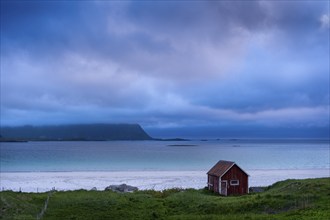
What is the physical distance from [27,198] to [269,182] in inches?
1772

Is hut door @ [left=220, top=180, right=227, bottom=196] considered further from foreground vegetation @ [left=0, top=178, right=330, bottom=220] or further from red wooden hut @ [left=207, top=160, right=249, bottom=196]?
foreground vegetation @ [left=0, top=178, right=330, bottom=220]

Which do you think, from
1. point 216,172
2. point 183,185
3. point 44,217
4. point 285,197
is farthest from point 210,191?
point 44,217

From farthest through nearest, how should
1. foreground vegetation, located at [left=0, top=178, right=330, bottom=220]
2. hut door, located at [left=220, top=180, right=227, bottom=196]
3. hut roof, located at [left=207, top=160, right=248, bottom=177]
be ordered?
hut roof, located at [left=207, top=160, right=248, bottom=177] → hut door, located at [left=220, top=180, right=227, bottom=196] → foreground vegetation, located at [left=0, top=178, right=330, bottom=220]

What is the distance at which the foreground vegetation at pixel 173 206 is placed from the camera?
32.5m

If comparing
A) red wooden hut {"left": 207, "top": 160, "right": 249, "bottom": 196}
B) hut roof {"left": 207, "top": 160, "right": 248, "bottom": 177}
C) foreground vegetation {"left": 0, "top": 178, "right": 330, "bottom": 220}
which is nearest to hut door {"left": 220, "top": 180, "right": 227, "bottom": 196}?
red wooden hut {"left": 207, "top": 160, "right": 249, "bottom": 196}

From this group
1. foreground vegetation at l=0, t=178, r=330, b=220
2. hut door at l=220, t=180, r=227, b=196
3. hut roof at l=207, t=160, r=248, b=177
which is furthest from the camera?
hut roof at l=207, t=160, r=248, b=177

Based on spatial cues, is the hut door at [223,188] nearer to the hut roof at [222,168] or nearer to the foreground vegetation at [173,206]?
the hut roof at [222,168]

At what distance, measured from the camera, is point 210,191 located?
5444 cm

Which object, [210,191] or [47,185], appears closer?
[210,191]

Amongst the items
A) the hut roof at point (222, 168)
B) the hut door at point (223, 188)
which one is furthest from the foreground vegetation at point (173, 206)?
the hut roof at point (222, 168)

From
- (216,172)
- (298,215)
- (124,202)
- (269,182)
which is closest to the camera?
(298,215)

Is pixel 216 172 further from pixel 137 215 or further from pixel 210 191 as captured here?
pixel 137 215

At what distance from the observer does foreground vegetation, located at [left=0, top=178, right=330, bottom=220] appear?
3247 centimetres

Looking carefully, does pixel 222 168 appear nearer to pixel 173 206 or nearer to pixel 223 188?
pixel 223 188
